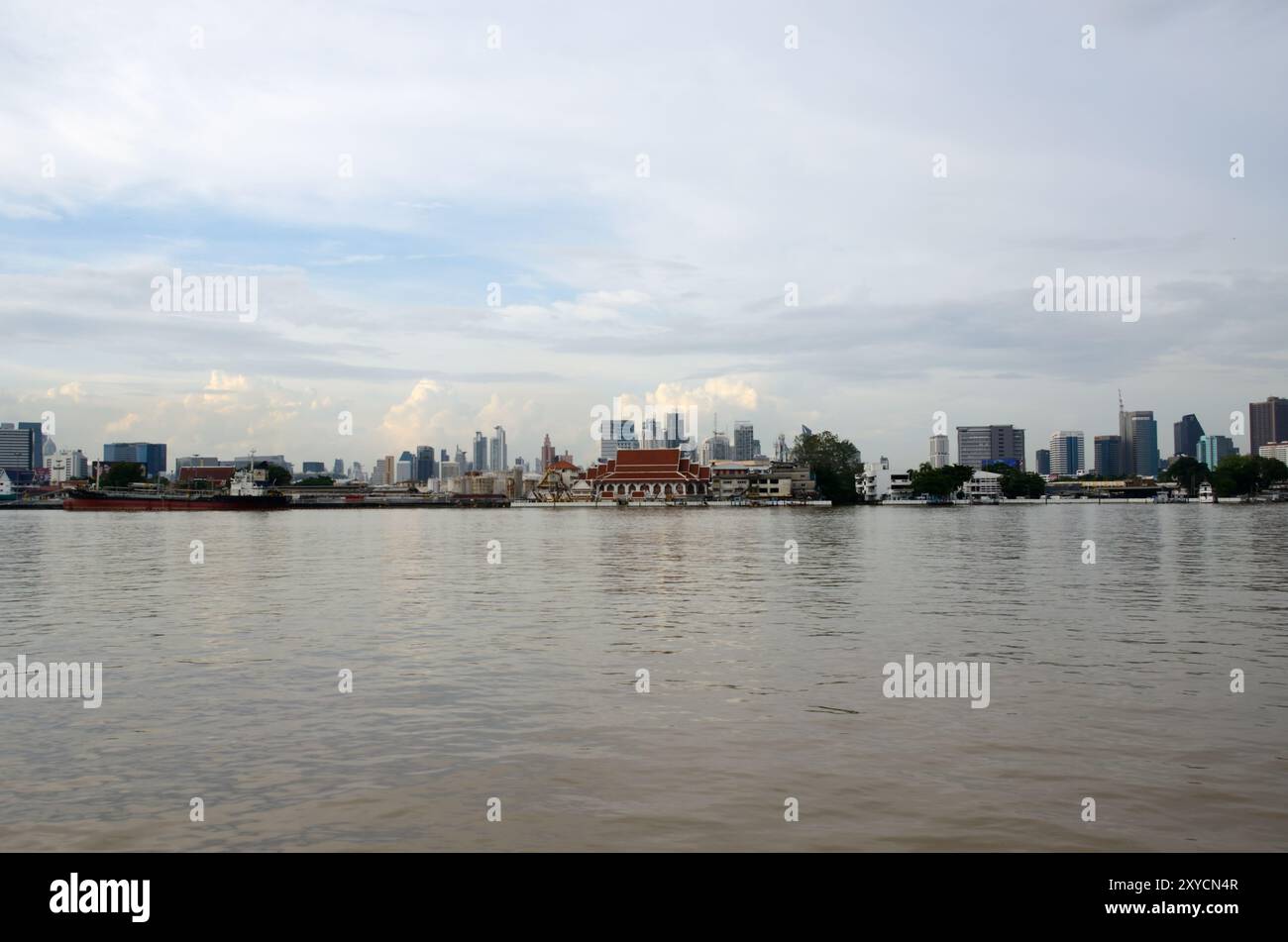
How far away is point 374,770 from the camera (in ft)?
36.7

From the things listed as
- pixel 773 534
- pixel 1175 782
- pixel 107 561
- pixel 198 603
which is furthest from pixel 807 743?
pixel 773 534

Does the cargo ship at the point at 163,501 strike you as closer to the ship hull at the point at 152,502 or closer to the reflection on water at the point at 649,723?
the ship hull at the point at 152,502

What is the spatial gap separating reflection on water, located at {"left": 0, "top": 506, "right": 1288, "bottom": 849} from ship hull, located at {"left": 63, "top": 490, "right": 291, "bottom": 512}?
160m

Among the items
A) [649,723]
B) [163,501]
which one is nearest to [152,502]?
[163,501]

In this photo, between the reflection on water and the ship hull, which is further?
the ship hull

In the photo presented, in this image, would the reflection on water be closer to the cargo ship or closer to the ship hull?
the ship hull

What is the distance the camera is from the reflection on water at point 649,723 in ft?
30.8

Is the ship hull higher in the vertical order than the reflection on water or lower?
higher

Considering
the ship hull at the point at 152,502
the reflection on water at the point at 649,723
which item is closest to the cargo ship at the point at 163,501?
the ship hull at the point at 152,502

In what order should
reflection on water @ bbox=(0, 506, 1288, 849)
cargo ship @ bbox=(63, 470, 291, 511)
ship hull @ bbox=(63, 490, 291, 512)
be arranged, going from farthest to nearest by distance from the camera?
cargo ship @ bbox=(63, 470, 291, 511)
ship hull @ bbox=(63, 490, 291, 512)
reflection on water @ bbox=(0, 506, 1288, 849)

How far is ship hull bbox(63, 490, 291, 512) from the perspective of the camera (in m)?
177

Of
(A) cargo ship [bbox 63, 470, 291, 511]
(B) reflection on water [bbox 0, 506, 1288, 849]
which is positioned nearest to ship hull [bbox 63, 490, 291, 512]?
(A) cargo ship [bbox 63, 470, 291, 511]

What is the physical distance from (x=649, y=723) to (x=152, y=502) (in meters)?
186
